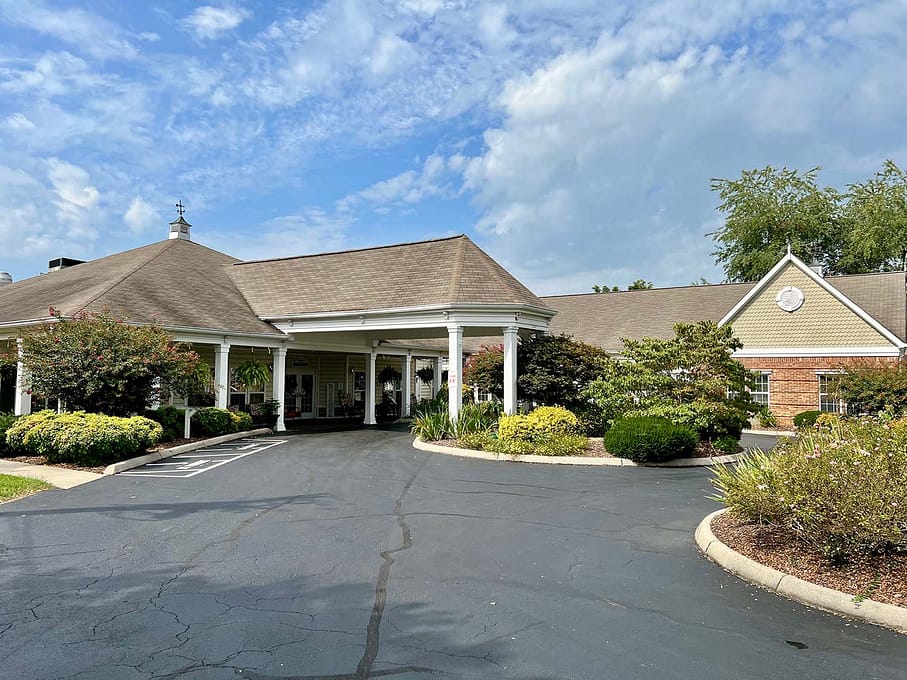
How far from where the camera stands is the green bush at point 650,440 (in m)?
14.0

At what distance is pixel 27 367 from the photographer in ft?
48.9

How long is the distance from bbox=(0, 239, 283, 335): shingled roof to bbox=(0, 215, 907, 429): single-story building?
0.27 feet

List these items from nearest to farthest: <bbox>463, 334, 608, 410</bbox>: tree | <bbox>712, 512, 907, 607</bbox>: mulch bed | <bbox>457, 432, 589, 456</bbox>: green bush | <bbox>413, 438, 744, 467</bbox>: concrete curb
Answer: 1. <bbox>712, 512, 907, 607</bbox>: mulch bed
2. <bbox>413, 438, 744, 467</bbox>: concrete curb
3. <bbox>457, 432, 589, 456</bbox>: green bush
4. <bbox>463, 334, 608, 410</bbox>: tree

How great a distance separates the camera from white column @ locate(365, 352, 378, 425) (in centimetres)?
2569

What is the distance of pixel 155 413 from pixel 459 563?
42.6 ft

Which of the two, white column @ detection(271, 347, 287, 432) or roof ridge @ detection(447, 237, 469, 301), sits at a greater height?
roof ridge @ detection(447, 237, 469, 301)

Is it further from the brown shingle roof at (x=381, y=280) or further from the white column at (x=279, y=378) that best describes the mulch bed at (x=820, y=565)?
the white column at (x=279, y=378)

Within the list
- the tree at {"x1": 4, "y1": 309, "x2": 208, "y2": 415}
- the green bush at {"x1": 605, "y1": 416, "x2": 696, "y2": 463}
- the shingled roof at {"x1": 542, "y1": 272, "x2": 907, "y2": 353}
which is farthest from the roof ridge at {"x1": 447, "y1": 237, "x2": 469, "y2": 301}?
the shingled roof at {"x1": 542, "y1": 272, "x2": 907, "y2": 353}

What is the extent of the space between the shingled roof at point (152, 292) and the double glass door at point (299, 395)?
4951 millimetres


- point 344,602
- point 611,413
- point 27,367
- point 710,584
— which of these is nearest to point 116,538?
point 344,602

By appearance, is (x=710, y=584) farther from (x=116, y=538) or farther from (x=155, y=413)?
(x=155, y=413)

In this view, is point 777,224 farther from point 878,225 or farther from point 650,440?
point 650,440

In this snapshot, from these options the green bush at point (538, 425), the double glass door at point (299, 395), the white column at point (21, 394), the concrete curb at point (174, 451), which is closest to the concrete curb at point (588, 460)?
the green bush at point (538, 425)

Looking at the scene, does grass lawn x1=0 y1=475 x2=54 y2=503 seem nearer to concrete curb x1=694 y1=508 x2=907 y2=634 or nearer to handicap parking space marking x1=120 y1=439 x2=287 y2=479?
handicap parking space marking x1=120 y1=439 x2=287 y2=479
